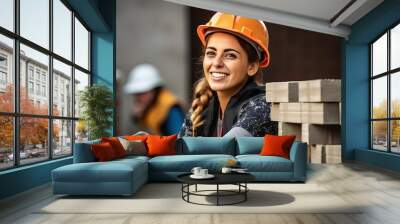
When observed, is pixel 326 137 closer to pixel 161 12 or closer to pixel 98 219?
pixel 161 12

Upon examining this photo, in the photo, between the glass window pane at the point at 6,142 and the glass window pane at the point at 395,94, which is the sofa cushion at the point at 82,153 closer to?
the glass window pane at the point at 6,142

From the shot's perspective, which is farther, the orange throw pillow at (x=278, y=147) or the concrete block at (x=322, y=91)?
the concrete block at (x=322, y=91)

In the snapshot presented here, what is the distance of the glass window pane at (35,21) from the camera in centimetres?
564

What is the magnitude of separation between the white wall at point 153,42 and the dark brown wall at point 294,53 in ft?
0.84

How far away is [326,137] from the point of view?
29.8 feet

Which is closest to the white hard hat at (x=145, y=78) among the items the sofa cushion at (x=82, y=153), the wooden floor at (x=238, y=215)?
the sofa cushion at (x=82, y=153)

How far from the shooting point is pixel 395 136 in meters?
8.31

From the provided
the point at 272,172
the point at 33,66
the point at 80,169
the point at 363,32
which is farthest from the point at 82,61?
the point at 363,32

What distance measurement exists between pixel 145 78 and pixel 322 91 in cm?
398

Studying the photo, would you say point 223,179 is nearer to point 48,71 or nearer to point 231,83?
point 48,71

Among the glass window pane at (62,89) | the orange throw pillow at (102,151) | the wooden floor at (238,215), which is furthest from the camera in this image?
the glass window pane at (62,89)

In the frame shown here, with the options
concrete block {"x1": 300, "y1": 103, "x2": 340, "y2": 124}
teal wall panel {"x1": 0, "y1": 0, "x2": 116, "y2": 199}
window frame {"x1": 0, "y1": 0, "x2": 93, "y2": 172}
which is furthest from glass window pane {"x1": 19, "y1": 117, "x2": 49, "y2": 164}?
concrete block {"x1": 300, "y1": 103, "x2": 340, "y2": 124}

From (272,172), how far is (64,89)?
13.4 feet

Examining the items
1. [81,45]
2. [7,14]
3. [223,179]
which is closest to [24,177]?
[7,14]
